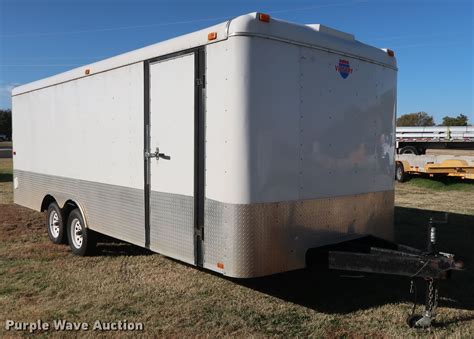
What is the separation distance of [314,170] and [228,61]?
1.37 meters

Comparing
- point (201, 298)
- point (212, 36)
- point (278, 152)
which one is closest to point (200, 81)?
point (212, 36)

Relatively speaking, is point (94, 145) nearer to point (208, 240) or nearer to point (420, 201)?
point (208, 240)

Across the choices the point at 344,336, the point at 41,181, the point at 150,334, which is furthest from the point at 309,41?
the point at 41,181

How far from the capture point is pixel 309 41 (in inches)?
174

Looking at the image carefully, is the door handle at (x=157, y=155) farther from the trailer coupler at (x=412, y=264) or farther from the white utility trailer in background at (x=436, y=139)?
the white utility trailer in background at (x=436, y=139)

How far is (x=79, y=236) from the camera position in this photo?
6.74 m

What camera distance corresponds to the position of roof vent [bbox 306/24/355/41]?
456 centimetres

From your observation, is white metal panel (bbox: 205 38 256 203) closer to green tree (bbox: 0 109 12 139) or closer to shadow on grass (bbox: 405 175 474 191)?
shadow on grass (bbox: 405 175 474 191)

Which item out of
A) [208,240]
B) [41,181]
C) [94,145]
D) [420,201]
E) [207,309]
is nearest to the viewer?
[208,240]

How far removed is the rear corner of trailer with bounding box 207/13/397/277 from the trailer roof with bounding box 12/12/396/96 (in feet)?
0.04

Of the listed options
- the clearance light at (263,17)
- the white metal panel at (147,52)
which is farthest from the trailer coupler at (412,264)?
the white metal panel at (147,52)

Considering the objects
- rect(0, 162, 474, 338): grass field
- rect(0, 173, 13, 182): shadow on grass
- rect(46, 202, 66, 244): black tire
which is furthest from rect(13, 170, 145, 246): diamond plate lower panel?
rect(0, 173, 13, 182): shadow on grass

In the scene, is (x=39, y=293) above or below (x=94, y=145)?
below

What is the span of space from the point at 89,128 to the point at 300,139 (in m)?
3.12
